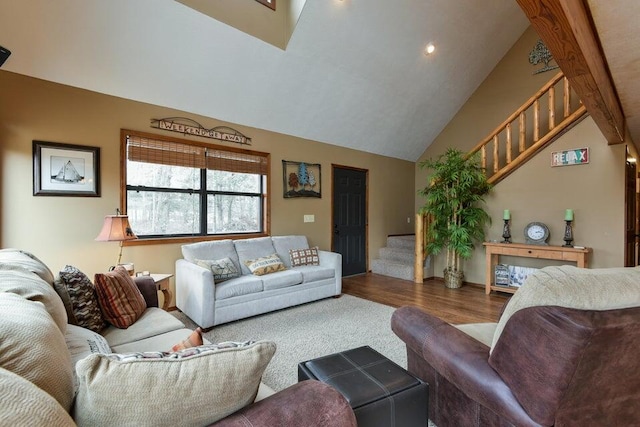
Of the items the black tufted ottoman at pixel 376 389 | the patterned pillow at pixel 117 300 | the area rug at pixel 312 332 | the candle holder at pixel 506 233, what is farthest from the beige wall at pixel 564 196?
the patterned pillow at pixel 117 300

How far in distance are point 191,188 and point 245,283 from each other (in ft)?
5.05

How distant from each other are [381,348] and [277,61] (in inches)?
135

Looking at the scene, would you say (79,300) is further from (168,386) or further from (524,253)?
(524,253)

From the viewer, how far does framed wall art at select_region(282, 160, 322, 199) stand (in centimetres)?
490

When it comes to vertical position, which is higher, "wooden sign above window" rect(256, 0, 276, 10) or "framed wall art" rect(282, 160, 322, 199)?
"wooden sign above window" rect(256, 0, 276, 10)

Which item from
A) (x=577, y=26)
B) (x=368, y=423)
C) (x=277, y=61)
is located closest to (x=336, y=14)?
(x=277, y=61)

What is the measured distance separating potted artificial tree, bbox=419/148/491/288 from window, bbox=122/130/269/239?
2778 mm

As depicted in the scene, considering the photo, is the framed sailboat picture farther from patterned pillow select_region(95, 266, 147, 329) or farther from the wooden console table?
the wooden console table

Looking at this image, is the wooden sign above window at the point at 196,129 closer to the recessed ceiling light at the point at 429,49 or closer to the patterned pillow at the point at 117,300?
the patterned pillow at the point at 117,300

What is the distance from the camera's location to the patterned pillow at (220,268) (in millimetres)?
3379

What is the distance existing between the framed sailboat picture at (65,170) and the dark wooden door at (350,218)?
3.58 metres

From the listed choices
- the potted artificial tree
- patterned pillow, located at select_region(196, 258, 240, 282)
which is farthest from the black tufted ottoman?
the potted artificial tree

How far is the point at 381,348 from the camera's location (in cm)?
270

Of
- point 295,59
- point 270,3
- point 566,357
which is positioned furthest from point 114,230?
point 566,357
